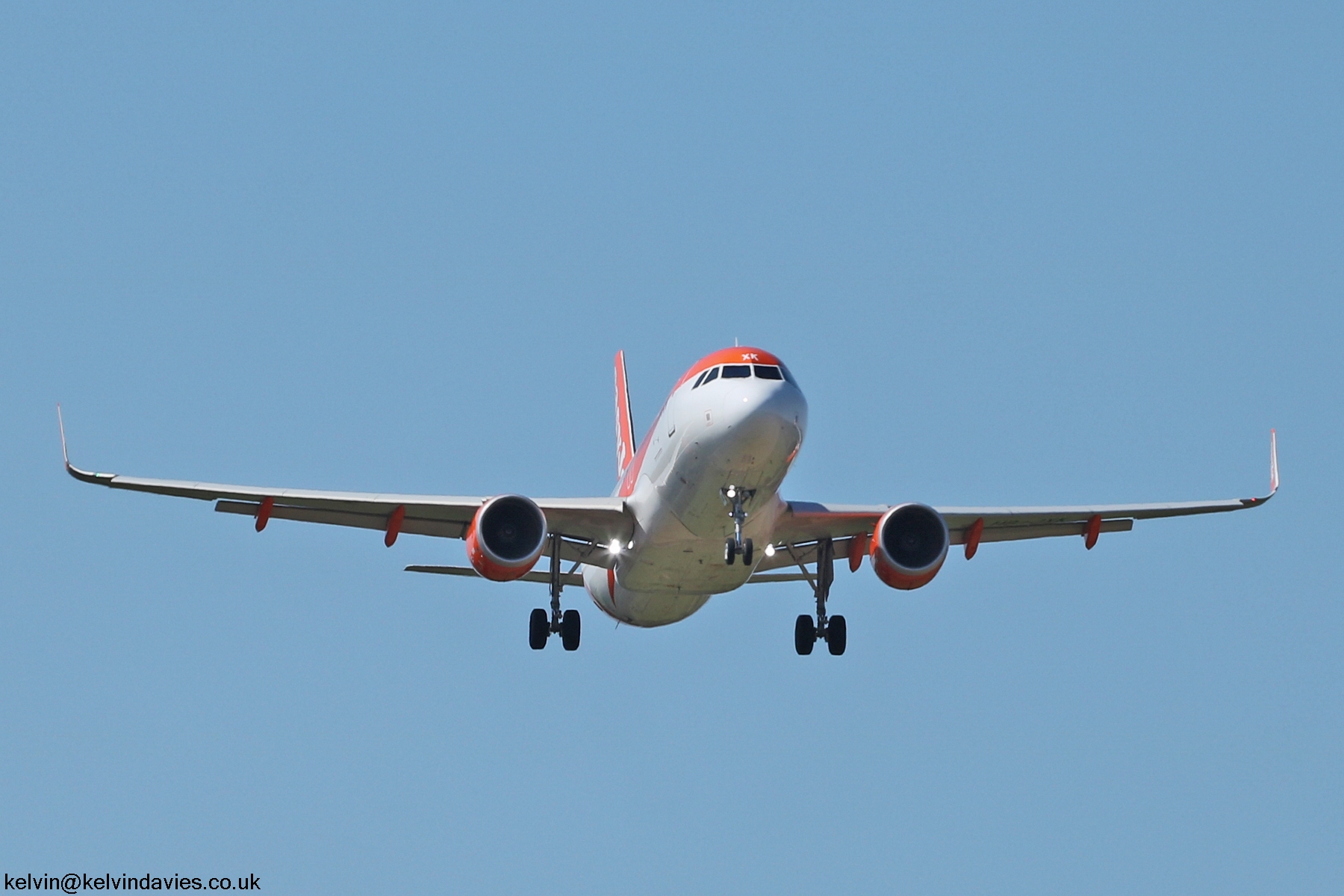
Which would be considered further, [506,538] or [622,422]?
[622,422]

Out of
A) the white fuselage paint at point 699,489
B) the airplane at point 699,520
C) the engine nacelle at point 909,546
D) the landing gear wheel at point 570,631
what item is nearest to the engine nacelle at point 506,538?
the airplane at point 699,520

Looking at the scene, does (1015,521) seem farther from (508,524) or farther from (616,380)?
(616,380)

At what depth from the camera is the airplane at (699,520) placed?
115 feet

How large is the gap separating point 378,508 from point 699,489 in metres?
7.64

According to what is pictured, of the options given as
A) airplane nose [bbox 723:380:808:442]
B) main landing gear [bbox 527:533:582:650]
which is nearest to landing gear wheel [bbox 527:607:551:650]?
main landing gear [bbox 527:533:582:650]

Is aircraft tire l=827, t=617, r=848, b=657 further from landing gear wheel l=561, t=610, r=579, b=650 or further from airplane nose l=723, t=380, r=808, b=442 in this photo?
airplane nose l=723, t=380, r=808, b=442

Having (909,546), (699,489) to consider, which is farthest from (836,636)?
(699,489)

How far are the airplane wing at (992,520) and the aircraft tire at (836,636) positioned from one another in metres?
1.66

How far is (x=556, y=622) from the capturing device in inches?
1635

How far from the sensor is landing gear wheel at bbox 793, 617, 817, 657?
42.4 metres

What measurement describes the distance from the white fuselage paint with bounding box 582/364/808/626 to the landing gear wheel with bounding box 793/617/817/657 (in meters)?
2.20

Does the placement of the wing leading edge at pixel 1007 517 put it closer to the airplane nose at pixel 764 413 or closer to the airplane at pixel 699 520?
the airplane at pixel 699 520

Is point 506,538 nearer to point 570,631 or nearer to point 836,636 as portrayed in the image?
point 570,631

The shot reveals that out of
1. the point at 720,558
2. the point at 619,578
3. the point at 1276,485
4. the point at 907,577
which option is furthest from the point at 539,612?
the point at 1276,485
